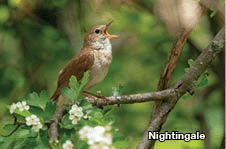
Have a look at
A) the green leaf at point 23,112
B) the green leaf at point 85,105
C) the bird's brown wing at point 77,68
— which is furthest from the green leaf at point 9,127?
the bird's brown wing at point 77,68

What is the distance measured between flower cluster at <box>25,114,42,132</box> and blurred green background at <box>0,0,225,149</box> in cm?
340

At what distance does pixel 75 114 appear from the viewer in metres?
3.22

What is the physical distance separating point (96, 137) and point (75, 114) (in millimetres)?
356

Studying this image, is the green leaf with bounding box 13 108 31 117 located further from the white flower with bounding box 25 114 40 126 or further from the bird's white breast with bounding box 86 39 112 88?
the bird's white breast with bounding box 86 39 112 88

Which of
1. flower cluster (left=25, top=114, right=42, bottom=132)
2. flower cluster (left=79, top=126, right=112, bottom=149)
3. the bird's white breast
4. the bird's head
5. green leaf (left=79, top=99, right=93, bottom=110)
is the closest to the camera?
flower cluster (left=79, top=126, right=112, bottom=149)

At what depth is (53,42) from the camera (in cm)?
697

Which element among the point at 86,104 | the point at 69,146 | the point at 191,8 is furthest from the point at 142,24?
the point at 69,146

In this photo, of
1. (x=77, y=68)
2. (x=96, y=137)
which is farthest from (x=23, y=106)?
(x=77, y=68)

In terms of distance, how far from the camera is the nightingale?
4.84 meters

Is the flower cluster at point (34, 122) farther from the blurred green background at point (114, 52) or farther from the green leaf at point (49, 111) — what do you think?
the blurred green background at point (114, 52)

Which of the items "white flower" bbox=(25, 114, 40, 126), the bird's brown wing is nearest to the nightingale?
the bird's brown wing

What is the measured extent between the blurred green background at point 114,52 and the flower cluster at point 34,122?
340cm

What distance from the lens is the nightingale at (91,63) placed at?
15.9ft

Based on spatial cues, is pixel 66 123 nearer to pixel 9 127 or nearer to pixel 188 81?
pixel 9 127
